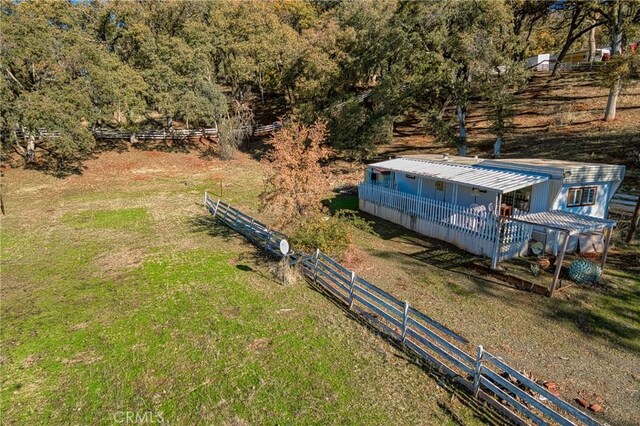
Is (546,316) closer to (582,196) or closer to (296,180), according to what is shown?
(582,196)

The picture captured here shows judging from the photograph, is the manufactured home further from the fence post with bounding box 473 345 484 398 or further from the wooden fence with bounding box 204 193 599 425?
the fence post with bounding box 473 345 484 398

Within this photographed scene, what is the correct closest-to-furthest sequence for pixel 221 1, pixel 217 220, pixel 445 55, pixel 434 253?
pixel 434 253 < pixel 217 220 < pixel 445 55 < pixel 221 1

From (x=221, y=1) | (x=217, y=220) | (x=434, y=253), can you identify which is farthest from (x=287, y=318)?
(x=221, y=1)

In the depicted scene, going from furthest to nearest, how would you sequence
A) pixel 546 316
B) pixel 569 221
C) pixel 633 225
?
1. pixel 633 225
2. pixel 569 221
3. pixel 546 316

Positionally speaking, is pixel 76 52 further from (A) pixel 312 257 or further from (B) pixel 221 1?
(A) pixel 312 257

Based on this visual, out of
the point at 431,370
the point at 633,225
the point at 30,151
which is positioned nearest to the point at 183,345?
the point at 431,370

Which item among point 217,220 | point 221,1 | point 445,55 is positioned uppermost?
point 221,1

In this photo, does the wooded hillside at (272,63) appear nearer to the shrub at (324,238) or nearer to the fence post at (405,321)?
the shrub at (324,238)

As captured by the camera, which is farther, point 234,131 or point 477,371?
point 234,131

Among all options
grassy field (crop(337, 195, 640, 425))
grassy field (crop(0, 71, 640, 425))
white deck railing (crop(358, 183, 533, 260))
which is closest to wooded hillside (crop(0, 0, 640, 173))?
white deck railing (crop(358, 183, 533, 260))
